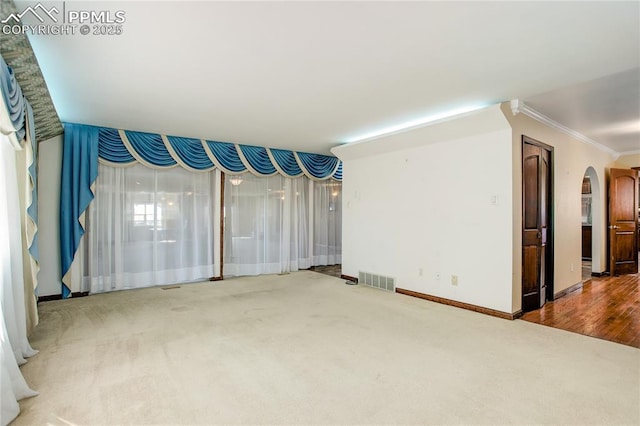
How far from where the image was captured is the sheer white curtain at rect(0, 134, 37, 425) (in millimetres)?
2001

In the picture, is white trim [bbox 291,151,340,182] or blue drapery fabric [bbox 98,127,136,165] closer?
blue drapery fabric [bbox 98,127,136,165]

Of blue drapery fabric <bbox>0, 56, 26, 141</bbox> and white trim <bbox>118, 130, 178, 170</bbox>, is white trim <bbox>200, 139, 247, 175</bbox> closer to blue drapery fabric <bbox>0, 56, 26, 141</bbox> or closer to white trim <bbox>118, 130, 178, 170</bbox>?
white trim <bbox>118, 130, 178, 170</bbox>

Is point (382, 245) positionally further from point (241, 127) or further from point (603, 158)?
point (603, 158)

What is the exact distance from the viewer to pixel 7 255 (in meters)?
2.46

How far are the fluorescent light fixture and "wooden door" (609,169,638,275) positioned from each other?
14.6 ft

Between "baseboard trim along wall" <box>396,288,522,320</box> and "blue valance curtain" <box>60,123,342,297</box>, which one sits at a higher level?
"blue valance curtain" <box>60,123,342,297</box>

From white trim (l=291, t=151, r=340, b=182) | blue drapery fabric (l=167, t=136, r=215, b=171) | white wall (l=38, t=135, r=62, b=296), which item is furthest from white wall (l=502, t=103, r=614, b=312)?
white wall (l=38, t=135, r=62, b=296)

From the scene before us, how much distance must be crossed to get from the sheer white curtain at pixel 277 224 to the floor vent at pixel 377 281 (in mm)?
1685

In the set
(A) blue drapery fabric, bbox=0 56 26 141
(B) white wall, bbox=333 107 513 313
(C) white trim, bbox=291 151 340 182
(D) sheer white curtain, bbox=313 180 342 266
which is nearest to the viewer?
(A) blue drapery fabric, bbox=0 56 26 141

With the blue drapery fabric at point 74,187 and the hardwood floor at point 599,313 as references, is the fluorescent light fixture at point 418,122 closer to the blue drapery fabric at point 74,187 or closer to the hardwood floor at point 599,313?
the hardwood floor at point 599,313

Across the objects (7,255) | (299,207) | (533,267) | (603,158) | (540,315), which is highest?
(603,158)

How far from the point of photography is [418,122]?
4.48 metres

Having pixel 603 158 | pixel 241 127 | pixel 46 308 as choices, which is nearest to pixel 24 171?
pixel 46 308

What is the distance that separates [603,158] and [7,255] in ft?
28.8
